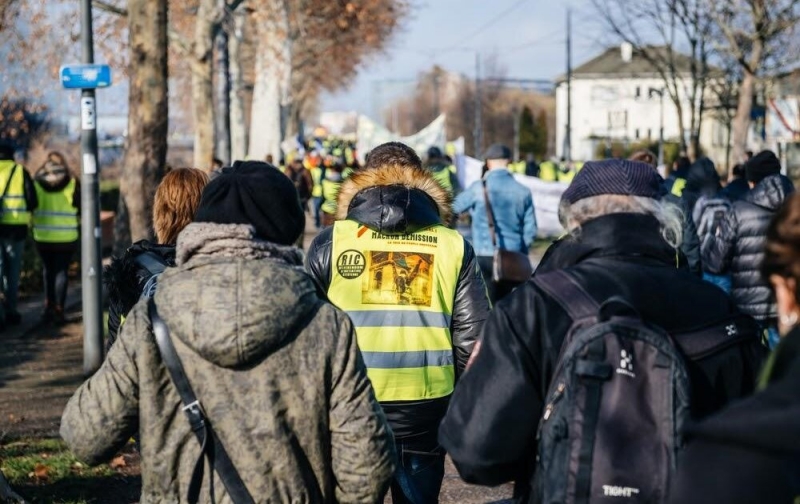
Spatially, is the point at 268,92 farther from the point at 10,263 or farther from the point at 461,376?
the point at 461,376

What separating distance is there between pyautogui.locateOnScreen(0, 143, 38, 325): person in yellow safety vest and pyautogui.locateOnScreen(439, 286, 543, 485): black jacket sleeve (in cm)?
1034

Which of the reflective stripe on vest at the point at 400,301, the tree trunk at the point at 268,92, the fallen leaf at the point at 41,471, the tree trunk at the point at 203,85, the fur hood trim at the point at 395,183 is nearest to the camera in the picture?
the reflective stripe on vest at the point at 400,301

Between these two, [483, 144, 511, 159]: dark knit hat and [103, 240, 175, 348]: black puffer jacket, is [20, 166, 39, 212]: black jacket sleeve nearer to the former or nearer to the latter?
[483, 144, 511, 159]: dark knit hat

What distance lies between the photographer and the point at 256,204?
10.9ft

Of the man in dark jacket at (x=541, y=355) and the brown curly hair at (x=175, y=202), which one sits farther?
the brown curly hair at (x=175, y=202)

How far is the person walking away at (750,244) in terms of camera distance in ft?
28.9

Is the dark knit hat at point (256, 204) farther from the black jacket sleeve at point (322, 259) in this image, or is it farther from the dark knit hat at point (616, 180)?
the black jacket sleeve at point (322, 259)

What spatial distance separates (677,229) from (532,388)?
Result: 616 mm

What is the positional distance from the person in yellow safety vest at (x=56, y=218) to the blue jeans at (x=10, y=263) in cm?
22

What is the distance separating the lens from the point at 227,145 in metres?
24.4

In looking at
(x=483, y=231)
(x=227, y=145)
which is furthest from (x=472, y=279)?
(x=227, y=145)

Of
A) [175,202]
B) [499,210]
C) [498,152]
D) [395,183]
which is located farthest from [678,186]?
[175,202]

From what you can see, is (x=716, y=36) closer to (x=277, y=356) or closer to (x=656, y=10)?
(x=656, y=10)

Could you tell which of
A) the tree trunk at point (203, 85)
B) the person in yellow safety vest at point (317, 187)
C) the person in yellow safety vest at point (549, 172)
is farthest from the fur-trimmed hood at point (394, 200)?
the person in yellow safety vest at point (549, 172)
